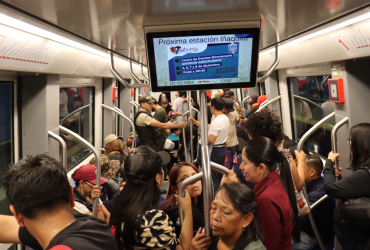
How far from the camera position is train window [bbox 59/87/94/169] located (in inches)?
169

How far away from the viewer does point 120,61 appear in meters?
5.54

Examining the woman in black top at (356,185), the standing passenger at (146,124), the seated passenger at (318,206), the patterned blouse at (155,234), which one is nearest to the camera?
the patterned blouse at (155,234)

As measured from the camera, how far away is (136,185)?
179cm

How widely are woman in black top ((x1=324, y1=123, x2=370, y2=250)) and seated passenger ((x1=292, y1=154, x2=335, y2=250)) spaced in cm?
68

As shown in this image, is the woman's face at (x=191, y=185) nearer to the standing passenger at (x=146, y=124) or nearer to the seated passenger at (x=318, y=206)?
the seated passenger at (x=318, y=206)

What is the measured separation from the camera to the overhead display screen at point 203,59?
183 centimetres

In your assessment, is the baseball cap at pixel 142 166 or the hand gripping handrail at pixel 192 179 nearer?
the hand gripping handrail at pixel 192 179

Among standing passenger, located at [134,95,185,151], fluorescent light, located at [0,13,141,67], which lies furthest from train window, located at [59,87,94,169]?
fluorescent light, located at [0,13,141,67]

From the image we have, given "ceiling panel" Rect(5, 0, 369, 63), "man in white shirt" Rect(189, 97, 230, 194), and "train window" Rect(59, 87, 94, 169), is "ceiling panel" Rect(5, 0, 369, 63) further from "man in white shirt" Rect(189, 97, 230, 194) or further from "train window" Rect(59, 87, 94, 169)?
"train window" Rect(59, 87, 94, 169)

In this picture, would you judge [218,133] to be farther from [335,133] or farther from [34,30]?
[34,30]

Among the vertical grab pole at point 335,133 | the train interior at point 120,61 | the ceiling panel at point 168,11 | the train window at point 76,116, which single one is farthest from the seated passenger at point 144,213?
the train window at point 76,116

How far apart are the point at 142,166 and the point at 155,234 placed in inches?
14.8

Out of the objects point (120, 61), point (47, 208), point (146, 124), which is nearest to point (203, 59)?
point (47, 208)

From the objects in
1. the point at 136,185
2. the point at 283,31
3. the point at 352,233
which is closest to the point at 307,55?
the point at 283,31
